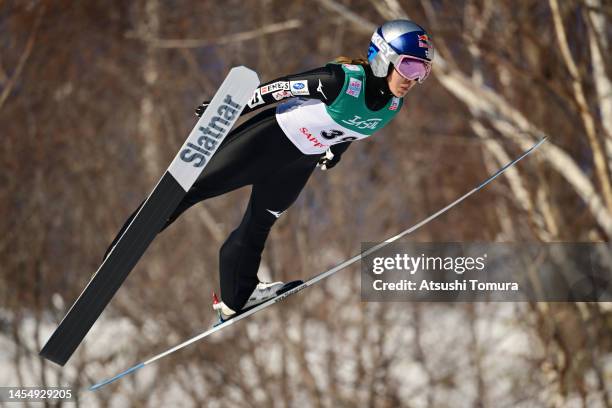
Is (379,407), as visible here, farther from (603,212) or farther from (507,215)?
(603,212)

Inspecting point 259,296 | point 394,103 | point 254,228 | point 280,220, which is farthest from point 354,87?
point 280,220

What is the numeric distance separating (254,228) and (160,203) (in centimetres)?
52

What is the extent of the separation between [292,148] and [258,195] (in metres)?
0.27

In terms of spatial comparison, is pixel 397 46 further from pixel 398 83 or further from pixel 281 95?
pixel 281 95

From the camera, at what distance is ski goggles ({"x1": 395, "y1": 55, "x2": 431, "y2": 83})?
3.07 metres

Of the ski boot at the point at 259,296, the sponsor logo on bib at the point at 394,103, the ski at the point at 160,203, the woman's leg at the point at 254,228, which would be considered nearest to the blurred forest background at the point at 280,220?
the ski boot at the point at 259,296

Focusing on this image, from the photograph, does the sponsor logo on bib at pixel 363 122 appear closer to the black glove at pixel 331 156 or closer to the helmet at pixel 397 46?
the helmet at pixel 397 46

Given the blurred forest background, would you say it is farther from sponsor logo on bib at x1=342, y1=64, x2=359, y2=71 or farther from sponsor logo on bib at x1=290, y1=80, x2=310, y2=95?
sponsor logo on bib at x1=290, y1=80, x2=310, y2=95

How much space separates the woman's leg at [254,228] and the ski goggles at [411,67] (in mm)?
614

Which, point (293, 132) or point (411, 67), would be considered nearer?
point (411, 67)

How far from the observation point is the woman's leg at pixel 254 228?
11.7 feet

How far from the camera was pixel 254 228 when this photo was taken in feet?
11.9

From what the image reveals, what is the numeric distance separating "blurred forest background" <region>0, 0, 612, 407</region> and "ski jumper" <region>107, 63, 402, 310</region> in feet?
12.9

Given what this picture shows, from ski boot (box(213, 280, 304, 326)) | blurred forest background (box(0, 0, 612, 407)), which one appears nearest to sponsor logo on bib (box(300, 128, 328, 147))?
ski boot (box(213, 280, 304, 326))
